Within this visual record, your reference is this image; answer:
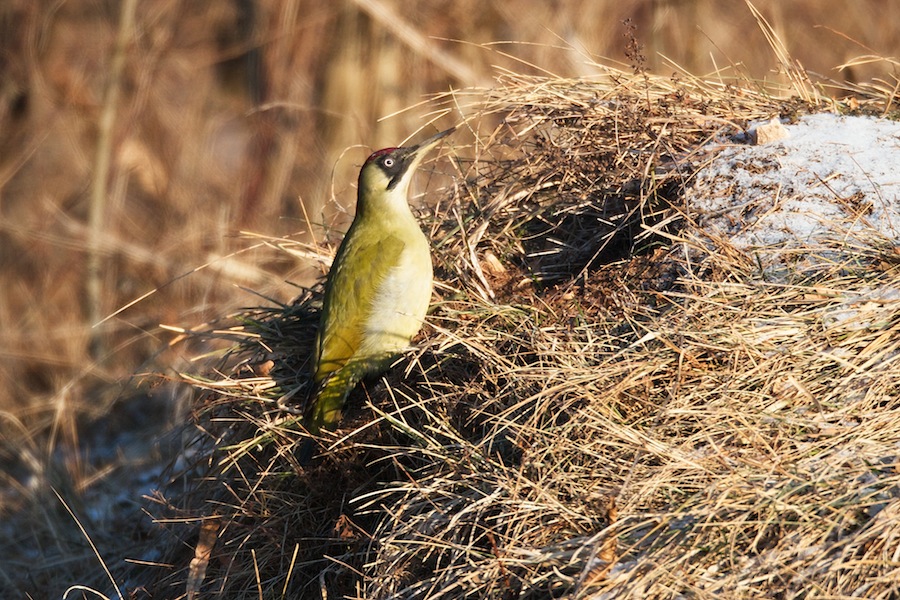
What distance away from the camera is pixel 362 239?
3668 millimetres

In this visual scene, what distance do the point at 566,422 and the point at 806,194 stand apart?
1160 millimetres

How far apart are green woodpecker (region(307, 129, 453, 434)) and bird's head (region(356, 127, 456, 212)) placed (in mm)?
Answer: 18

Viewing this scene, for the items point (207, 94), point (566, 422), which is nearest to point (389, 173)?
point (566, 422)

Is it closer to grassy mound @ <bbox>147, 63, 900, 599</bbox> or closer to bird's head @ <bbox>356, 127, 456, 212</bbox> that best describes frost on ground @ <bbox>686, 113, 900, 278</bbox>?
grassy mound @ <bbox>147, 63, 900, 599</bbox>

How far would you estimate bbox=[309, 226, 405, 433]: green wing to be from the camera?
3.28m

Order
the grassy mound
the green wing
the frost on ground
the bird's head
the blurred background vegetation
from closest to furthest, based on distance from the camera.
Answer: the grassy mound
the frost on ground
the green wing
the bird's head
the blurred background vegetation

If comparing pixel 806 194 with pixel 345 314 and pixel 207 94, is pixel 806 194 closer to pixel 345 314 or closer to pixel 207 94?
pixel 345 314

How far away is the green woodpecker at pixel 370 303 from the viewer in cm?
332

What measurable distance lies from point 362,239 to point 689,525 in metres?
1.76

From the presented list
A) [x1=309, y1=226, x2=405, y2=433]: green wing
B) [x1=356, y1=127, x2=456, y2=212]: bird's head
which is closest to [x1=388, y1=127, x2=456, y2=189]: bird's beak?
[x1=356, y1=127, x2=456, y2=212]: bird's head

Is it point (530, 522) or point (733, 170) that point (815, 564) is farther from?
point (733, 170)

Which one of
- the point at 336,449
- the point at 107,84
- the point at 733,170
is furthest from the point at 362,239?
the point at 107,84

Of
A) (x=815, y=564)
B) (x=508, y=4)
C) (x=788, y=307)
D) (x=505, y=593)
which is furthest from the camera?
(x=508, y=4)

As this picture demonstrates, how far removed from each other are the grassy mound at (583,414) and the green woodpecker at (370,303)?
0.10 m
